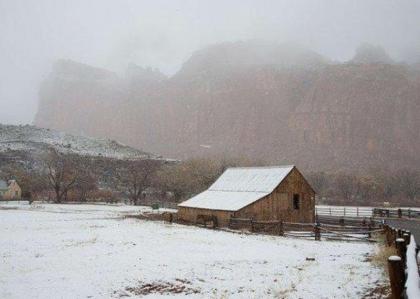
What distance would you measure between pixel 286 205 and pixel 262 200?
2545 millimetres

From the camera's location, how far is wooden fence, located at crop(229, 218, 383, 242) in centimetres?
2558

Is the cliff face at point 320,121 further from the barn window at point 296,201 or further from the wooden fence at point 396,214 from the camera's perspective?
the barn window at point 296,201

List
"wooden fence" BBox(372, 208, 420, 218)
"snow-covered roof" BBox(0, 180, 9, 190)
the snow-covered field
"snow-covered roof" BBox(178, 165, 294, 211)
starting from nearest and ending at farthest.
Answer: the snow-covered field → "snow-covered roof" BBox(178, 165, 294, 211) → "wooden fence" BBox(372, 208, 420, 218) → "snow-covered roof" BBox(0, 180, 9, 190)

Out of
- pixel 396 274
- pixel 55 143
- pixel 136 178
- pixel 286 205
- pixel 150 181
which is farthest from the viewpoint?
pixel 55 143

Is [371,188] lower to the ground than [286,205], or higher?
higher

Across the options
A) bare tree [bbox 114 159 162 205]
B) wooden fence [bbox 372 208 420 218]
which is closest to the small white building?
bare tree [bbox 114 159 162 205]

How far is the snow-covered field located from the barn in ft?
Answer: 27.1

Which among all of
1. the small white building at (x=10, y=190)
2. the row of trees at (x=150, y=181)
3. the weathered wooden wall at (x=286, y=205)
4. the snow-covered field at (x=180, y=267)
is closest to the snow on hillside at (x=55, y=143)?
the row of trees at (x=150, y=181)

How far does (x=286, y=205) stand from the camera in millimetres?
34500

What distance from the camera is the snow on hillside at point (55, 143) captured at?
11800cm

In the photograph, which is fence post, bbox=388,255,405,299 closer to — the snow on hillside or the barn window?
the barn window

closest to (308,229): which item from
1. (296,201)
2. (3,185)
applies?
(296,201)

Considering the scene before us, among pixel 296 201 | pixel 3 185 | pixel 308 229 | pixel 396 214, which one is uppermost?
pixel 3 185

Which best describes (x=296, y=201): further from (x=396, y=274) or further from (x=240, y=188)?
(x=396, y=274)
